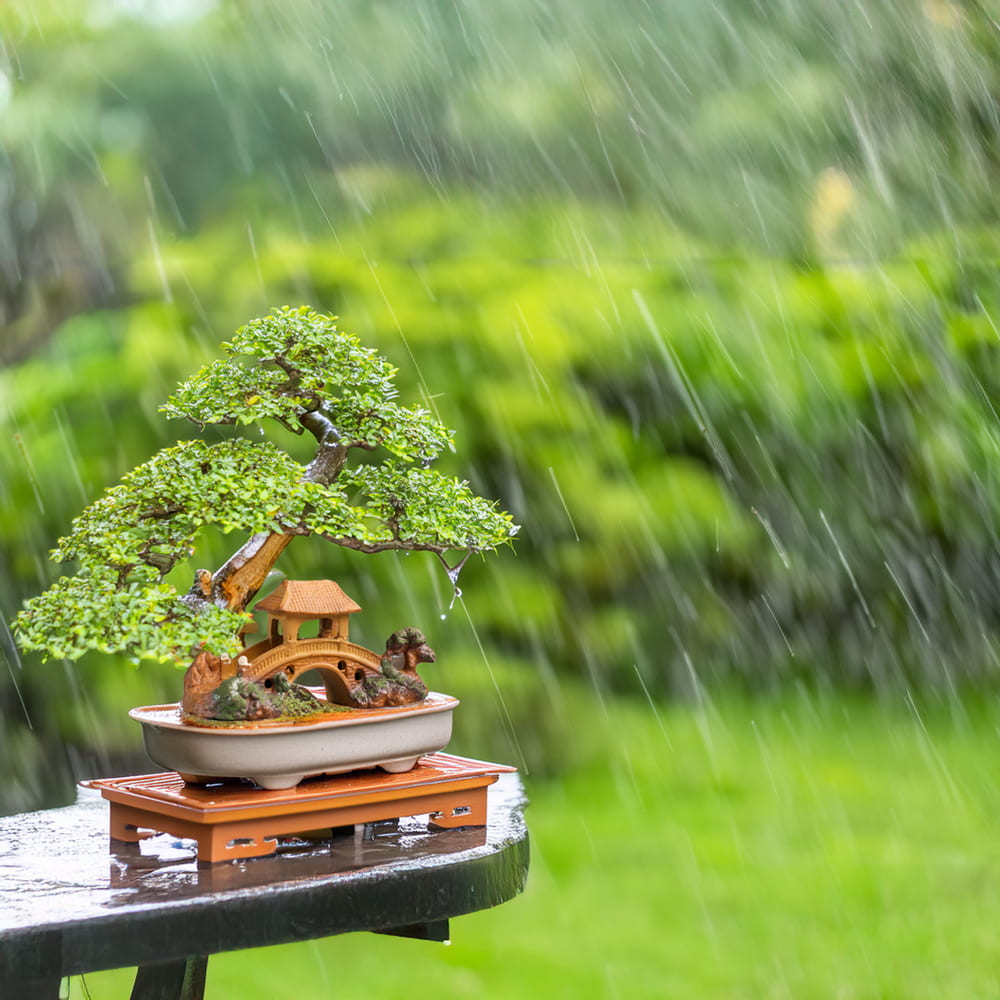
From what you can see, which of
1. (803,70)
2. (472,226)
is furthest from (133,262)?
(803,70)

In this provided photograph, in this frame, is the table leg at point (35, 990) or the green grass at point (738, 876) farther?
the green grass at point (738, 876)

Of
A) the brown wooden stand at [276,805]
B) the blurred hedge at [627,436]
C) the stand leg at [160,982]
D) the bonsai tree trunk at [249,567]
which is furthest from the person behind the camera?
the blurred hedge at [627,436]

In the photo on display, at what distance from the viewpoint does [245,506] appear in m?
1.36

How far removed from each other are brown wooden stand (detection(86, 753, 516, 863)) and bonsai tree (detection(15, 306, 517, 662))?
0.52 feet

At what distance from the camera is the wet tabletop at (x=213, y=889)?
1.08 m

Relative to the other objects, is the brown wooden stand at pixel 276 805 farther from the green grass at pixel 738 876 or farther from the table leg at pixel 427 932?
the green grass at pixel 738 876

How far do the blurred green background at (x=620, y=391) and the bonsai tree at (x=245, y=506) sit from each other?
2022 millimetres

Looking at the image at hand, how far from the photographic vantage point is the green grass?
3.60m

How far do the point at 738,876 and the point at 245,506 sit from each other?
9.90 ft

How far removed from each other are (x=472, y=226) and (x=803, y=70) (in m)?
1.43

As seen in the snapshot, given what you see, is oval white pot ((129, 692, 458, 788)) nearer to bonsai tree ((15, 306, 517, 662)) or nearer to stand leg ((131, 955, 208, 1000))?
bonsai tree ((15, 306, 517, 662))

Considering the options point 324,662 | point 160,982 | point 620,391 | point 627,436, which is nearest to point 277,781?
point 324,662

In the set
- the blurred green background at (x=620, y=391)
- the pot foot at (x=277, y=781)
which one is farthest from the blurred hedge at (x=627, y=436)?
the pot foot at (x=277, y=781)

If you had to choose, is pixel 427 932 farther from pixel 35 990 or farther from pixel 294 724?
pixel 35 990
